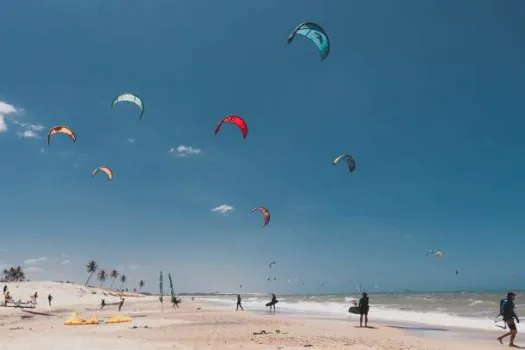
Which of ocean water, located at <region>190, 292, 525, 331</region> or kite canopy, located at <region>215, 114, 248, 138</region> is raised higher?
kite canopy, located at <region>215, 114, 248, 138</region>

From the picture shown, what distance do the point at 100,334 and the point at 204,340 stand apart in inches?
144

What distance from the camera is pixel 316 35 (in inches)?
602

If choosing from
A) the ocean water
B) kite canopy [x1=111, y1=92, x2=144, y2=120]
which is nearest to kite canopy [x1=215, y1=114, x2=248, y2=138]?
kite canopy [x1=111, y1=92, x2=144, y2=120]

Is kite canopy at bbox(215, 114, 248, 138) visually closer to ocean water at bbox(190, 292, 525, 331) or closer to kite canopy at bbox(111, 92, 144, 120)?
kite canopy at bbox(111, 92, 144, 120)

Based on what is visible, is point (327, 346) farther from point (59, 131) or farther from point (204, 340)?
point (59, 131)

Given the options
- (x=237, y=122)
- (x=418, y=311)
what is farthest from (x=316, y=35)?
(x=418, y=311)

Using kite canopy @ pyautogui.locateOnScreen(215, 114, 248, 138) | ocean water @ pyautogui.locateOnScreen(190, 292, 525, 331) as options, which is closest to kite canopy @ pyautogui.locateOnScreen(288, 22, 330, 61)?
kite canopy @ pyautogui.locateOnScreen(215, 114, 248, 138)

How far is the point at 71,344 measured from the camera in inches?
482

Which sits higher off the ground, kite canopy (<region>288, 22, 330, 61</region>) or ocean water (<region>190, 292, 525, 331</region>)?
kite canopy (<region>288, 22, 330, 61</region>)

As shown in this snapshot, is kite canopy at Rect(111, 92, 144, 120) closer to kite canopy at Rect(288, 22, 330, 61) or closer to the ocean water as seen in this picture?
kite canopy at Rect(288, 22, 330, 61)

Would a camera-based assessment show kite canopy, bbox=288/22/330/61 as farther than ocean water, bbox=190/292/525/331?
No

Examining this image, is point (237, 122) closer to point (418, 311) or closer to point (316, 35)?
point (316, 35)

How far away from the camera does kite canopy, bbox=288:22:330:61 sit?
14.8 meters

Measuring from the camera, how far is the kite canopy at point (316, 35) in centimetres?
1482
